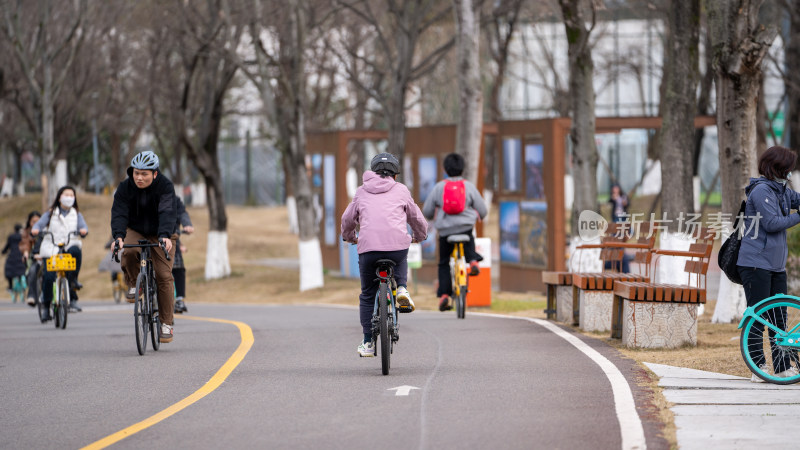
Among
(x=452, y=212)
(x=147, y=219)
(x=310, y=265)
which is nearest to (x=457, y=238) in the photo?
(x=452, y=212)

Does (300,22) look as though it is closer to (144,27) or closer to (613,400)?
(144,27)

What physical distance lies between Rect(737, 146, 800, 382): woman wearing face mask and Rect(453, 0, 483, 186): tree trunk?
1295 cm

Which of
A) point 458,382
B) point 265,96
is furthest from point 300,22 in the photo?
point 458,382

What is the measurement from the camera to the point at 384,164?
9.92 m

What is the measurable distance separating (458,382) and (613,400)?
1335mm

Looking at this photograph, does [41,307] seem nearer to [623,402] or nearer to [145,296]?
[145,296]

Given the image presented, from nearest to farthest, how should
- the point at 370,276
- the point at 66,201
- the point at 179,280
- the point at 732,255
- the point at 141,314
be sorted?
the point at 732,255
the point at 370,276
the point at 141,314
the point at 66,201
the point at 179,280

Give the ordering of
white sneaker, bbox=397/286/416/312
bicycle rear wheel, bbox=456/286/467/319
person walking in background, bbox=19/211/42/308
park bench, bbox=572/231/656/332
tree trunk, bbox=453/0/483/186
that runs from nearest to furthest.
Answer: white sneaker, bbox=397/286/416/312
park bench, bbox=572/231/656/332
bicycle rear wheel, bbox=456/286/467/319
person walking in background, bbox=19/211/42/308
tree trunk, bbox=453/0/483/186

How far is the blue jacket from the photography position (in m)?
9.03

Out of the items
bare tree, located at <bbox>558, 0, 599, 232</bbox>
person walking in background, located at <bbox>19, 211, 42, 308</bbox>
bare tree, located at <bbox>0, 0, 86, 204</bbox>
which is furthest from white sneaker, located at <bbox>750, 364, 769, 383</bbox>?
bare tree, located at <bbox>0, 0, 86, 204</bbox>

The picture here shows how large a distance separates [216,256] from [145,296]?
70.8 feet

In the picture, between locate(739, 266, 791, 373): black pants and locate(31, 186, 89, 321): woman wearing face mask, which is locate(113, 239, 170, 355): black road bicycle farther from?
locate(739, 266, 791, 373): black pants

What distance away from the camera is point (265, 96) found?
27625 millimetres

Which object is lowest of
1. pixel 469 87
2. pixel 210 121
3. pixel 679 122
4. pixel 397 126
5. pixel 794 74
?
pixel 679 122
